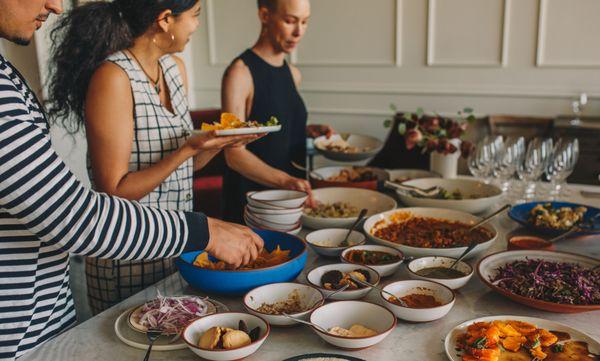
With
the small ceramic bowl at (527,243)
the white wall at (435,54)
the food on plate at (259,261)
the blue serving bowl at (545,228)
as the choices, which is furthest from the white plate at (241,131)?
the white wall at (435,54)

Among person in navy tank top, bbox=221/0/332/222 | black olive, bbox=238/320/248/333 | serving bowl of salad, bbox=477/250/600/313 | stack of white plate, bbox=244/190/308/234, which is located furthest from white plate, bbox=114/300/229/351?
person in navy tank top, bbox=221/0/332/222

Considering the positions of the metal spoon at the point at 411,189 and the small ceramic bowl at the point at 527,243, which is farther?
the metal spoon at the point at 411,189

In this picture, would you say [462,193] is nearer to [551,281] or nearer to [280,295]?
[551,281]

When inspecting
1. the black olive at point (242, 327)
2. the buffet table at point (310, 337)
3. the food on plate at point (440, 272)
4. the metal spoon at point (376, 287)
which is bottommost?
the buffet table at point (310, 337)

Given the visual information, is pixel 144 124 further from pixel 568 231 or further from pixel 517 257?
pixel 568 231

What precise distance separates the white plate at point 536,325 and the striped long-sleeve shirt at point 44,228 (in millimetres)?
566

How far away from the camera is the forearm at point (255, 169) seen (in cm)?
213

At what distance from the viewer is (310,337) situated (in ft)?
3.85

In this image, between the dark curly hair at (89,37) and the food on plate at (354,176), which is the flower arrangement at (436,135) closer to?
the food on plate at (354,176)

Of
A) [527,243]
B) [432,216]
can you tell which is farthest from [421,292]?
[432,216]

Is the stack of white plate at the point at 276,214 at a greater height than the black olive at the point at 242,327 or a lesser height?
greater

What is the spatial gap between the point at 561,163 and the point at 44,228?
79.4 inches

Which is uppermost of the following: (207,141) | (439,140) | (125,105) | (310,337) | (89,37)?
(89,37)

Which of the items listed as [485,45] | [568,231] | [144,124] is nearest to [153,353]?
[144,124]
